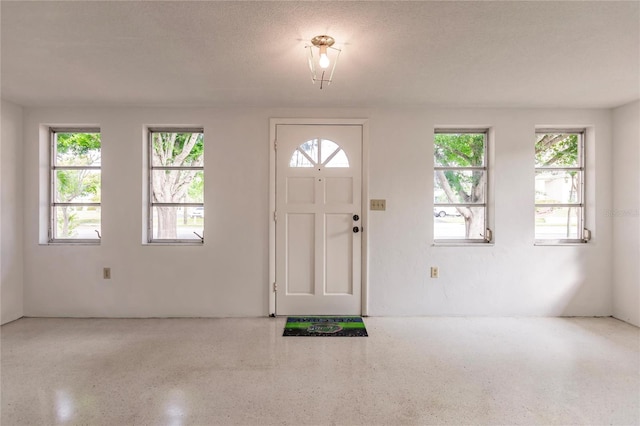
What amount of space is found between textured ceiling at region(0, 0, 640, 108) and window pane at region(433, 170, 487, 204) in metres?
0.76

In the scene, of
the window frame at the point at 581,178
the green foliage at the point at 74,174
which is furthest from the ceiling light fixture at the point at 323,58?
the green foliage at the point at 74,174

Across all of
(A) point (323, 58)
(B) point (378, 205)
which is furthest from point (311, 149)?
(A) point (323, 58)

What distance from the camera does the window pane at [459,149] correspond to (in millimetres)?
3418

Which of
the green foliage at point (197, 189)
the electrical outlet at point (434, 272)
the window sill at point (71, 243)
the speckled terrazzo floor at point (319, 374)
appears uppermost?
the green foliage at point (197, 189)

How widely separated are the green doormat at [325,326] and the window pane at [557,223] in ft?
7.38

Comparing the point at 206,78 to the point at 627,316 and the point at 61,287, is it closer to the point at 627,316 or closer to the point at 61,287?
the point at 61,287

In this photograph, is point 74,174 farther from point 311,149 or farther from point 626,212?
point 626,212

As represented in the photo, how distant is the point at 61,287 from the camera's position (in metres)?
3.26

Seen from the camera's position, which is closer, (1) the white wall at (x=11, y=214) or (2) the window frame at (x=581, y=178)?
Answer: (1) the white wall at (x=11, y=214)

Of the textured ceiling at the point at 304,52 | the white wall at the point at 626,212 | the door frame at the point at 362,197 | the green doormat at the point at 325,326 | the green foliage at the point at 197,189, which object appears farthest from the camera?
the green foliage at the point at 197,189

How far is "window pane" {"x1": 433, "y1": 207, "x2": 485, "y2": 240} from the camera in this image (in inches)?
134

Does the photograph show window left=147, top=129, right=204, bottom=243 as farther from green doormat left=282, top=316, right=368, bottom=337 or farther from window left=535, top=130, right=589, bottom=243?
window left=535, top=130, right=589, bottom=243

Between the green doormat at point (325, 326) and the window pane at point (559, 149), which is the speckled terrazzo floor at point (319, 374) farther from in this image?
the window pane at point (559, 149)

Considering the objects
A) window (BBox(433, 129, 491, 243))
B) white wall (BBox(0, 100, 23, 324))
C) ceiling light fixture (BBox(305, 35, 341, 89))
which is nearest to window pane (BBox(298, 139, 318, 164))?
ceiling light fixture (BBox(305, 35, 341, 89))
